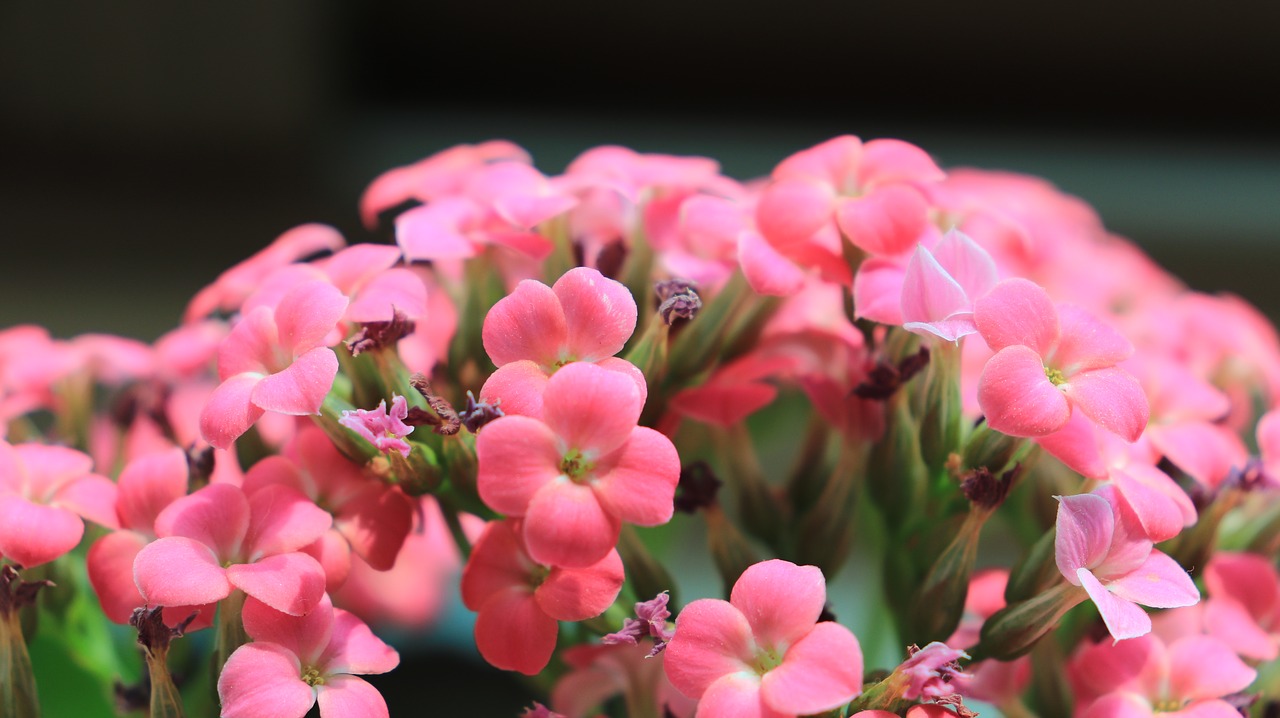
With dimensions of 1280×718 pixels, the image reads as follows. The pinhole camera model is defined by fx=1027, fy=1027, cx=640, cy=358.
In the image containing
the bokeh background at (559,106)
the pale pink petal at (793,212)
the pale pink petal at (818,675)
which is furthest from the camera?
the bokeh background at (559,106)

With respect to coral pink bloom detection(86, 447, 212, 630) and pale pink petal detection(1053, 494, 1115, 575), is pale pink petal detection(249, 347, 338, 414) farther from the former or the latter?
pale pink petal detection(1053, 494, 1115, 575)

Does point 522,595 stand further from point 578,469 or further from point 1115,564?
point 1115,564

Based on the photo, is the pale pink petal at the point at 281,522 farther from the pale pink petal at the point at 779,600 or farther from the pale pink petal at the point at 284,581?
the pale pink petal at the point at 779,600

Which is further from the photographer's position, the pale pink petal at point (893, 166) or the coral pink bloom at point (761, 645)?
the pale pink petal at point (893, 166)

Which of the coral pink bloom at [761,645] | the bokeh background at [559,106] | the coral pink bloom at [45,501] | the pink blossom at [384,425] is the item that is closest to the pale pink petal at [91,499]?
the coral pink bloom at [45,501]

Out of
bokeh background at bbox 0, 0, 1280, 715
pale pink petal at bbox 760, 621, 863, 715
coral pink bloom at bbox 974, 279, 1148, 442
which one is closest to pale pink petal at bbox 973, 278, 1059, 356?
coral pink bloom at bbox 974, 279, 1148, 442

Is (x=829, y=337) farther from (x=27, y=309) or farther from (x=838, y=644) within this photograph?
(x=27, y=309)

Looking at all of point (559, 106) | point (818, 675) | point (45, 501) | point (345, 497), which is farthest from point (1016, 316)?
point (559, 106)
